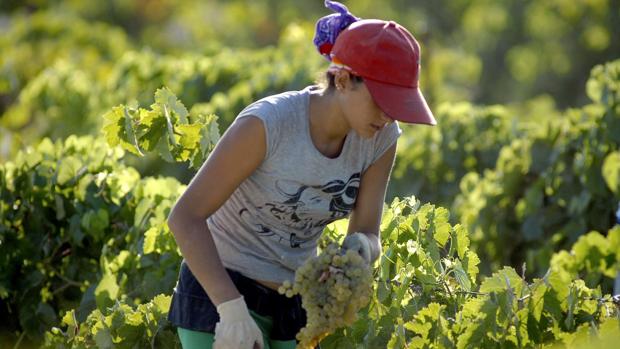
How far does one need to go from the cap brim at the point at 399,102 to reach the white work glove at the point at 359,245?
331 millimetres

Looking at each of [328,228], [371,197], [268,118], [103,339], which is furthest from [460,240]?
[103,339]

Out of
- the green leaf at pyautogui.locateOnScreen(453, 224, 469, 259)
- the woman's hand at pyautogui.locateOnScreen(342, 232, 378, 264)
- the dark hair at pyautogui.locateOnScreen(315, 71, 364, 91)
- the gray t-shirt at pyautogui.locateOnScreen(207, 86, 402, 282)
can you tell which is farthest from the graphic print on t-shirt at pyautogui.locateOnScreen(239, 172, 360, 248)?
the green leaf at pyautogui.locateOnScreen(453, 224, 469, 259)

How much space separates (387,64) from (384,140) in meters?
0.31

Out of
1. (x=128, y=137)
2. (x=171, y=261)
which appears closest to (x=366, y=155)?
(x=128, y=137)

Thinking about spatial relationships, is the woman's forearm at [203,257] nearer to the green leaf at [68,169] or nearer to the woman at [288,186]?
the woman at [288,186]

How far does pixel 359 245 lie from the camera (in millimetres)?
2826

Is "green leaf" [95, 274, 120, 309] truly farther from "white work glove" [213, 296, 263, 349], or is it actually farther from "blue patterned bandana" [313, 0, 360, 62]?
"blue patterned bandana" [313, 0, 360, 62]

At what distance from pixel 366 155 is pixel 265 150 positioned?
33cm

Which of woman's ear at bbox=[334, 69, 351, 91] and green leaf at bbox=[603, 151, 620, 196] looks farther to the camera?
green leaf at bbox=[603, 151, 620, 196]

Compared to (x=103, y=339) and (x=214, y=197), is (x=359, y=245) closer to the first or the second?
(x=214, y=197)

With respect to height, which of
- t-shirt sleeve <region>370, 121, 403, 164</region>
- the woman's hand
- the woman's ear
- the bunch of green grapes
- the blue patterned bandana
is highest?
the blue patterned bandana

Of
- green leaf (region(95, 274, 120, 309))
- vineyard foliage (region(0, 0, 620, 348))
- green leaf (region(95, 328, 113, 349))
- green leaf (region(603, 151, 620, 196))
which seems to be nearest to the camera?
vineyard foliage (region(0, 0, 620, 348))

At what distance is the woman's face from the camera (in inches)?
107

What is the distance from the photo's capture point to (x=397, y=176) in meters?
7.06
